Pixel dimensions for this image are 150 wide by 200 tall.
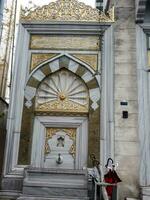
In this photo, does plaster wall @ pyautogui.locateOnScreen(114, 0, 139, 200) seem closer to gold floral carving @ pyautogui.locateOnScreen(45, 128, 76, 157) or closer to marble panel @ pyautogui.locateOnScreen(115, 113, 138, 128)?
marble panel @ pyautogui.locateOnScreen(115, 113, 138, 128)

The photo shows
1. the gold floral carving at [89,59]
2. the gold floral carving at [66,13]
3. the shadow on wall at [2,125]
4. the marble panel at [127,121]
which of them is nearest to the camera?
the shadow on wall at [2,125]

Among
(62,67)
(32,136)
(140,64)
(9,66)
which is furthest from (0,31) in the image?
(140,64)

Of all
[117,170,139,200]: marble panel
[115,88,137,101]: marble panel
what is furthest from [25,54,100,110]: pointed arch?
[117,170,139,200]: marble panel

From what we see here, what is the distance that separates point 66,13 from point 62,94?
2.63m

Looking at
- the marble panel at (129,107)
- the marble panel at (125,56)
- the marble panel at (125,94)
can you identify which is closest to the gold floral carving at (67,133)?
the marble panel at (129,107)

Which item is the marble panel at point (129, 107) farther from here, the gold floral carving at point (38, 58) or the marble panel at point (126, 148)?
the gold floral carving at point (38, 58)

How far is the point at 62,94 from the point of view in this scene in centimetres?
1033

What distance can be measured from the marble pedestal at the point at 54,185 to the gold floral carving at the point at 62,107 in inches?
88.5

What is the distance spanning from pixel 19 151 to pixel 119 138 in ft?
9.16

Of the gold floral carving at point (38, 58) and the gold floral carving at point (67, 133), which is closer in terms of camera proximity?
the gold floral carving at point (67, 133)

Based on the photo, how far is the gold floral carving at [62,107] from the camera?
10148mm

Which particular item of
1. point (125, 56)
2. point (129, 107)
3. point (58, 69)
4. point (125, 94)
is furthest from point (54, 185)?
point (125, 56)

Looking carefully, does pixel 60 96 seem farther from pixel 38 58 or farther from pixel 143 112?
pixel 143 112

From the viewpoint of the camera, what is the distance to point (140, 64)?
1029cm
